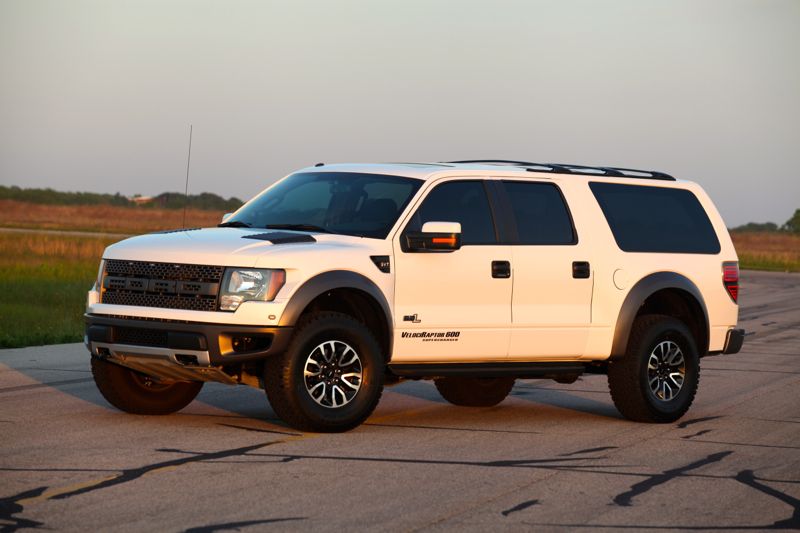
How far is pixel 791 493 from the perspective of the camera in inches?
324

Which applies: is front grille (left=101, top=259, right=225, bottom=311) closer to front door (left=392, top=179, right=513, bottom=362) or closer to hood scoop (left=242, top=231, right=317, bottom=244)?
hood scoop (left=242, top=231, right=317, bottom=244)

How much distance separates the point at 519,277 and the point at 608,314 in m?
0.98

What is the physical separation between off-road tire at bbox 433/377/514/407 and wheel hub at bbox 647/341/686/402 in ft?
4.23

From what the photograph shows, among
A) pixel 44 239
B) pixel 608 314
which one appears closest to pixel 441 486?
pixel 608 314

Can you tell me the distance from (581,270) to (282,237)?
258 cm

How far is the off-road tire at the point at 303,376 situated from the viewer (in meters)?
9.66

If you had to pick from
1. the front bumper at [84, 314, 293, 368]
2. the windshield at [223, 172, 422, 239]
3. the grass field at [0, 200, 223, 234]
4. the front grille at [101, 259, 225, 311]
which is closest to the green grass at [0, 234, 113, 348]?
the windshield at [223, 172, 422, 239]

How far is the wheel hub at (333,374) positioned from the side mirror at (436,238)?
36.2 inches

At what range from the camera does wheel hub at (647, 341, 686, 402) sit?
11.6 m

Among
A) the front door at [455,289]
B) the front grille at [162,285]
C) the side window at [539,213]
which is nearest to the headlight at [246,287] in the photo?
the front grille at [162,285]

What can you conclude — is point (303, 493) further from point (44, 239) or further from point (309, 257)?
point (44, 239)

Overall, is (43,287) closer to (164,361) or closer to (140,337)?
(140,337)

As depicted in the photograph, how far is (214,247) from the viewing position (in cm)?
981

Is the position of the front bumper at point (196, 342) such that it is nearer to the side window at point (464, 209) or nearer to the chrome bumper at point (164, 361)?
the chrome bumper at point (164, 361)
